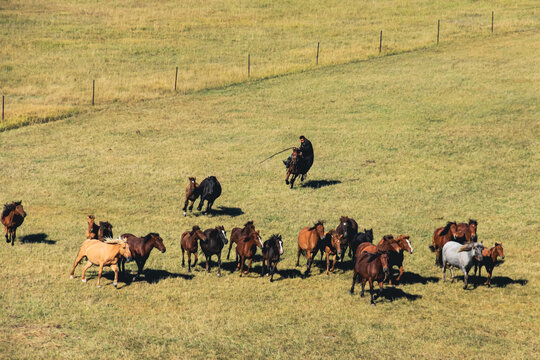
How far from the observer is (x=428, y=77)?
50.7m

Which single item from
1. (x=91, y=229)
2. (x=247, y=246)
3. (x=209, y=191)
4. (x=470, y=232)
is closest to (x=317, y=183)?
(x=209, y=191)

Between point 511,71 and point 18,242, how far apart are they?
38.3 metres

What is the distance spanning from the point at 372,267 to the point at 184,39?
168 ft

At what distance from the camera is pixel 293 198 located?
29.6 meters

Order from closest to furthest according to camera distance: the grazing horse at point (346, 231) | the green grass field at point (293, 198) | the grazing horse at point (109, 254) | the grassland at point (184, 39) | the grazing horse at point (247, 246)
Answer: the green grass field at point (293, 198)
the grazing horse at point (109, 254)
the grazing horse at point (247, 246)
the grazing horse at point (346, 231)
the grassland at point (184, 39)

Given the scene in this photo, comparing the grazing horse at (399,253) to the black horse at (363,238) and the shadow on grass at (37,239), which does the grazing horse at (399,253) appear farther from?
the shadow on grass at (37,239)

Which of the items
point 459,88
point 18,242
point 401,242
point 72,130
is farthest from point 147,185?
point 459,88

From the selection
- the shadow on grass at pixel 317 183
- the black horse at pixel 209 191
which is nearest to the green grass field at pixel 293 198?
the shadow on grass at pixel 317 183

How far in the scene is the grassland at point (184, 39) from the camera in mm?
51875

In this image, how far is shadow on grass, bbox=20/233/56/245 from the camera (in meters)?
24.5

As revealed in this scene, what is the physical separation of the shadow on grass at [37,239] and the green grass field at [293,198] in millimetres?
78

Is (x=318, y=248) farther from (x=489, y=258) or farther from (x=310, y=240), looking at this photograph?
(x=489, y=258)

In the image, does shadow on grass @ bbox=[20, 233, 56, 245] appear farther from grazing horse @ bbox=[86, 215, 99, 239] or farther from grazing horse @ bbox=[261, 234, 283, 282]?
grazing horse @ bbox=[261, 234, 283, 282]

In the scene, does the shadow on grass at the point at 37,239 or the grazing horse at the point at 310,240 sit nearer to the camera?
the grazing horse at the point at 310,240
